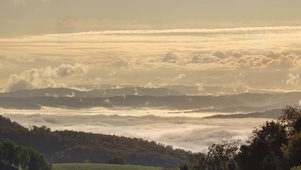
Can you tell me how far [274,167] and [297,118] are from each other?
1343 centimetres

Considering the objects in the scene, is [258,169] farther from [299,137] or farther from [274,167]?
[299,137]

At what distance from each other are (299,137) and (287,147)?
10028 millimetres

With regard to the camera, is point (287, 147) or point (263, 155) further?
point (263, 155)

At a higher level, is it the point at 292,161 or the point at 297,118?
the point at 297,118

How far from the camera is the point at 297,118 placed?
198 m

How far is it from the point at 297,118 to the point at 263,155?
11244 millimetres

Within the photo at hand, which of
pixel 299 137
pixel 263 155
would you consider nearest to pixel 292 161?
pixel 299 137

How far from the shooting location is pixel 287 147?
186 m

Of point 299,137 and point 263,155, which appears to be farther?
point 263,155

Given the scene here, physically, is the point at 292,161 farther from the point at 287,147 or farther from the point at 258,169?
the point at 258,169

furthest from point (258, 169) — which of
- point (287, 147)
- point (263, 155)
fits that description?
point (287, 147)

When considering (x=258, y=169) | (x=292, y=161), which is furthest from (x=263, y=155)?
(x=292, y=161)

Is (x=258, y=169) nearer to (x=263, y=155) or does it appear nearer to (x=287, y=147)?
(x=263, y=155)

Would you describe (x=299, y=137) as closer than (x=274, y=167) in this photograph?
Yes
